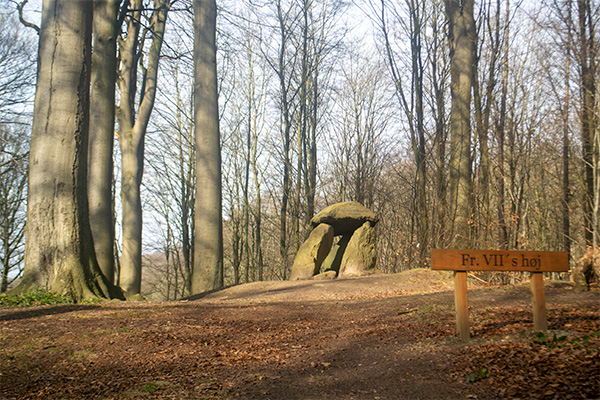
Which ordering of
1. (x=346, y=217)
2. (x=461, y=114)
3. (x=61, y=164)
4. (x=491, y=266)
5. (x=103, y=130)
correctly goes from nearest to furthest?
(x=491, y=266), (x=61, y=164), (x=103, y=130), (x=461, y=114), (x=346, y=217)

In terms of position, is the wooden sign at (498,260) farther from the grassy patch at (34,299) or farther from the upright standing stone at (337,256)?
the upright standing stone at (337,256)

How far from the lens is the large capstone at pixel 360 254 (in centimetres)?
1396

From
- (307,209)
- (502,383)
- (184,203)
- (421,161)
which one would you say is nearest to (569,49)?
(421,161)

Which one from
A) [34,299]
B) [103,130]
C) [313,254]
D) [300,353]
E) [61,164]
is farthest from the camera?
[313,254]

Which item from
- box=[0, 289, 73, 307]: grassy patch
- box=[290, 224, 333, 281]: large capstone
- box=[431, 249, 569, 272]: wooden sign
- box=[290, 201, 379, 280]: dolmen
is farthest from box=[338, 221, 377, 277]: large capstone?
box=[431, 249, 569, 272]: wooden sign

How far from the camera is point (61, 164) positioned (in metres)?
6.81

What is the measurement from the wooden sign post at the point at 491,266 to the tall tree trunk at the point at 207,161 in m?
7.36

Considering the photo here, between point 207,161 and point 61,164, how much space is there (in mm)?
4501

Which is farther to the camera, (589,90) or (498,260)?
(589,90)

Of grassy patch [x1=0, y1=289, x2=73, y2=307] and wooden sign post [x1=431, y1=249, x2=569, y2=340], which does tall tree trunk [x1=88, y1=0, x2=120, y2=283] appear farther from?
wooden sign post [x1=431, y1=249, x2=569, y2=340]

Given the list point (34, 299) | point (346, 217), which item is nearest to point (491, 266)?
point (34, 299)

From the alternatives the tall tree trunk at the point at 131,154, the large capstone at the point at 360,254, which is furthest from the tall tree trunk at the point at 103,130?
the large capstone at the point at 360,254

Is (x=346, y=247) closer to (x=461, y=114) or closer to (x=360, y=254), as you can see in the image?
(x=360, y=254)

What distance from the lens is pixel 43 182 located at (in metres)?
6.74
